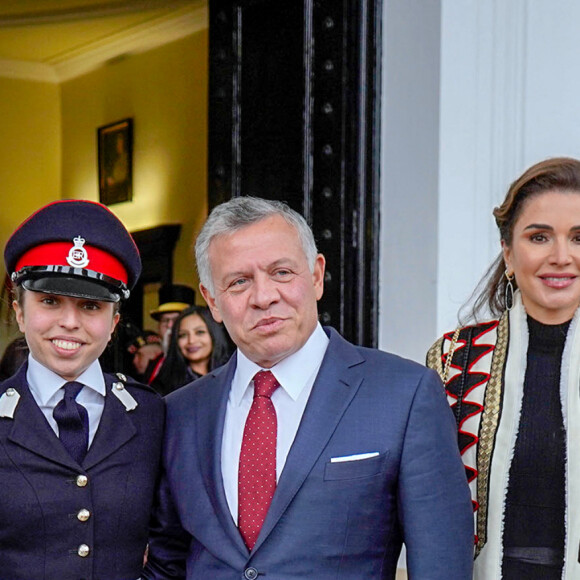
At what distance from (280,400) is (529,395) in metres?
0.53

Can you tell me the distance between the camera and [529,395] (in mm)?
2463

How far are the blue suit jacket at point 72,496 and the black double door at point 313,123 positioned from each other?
6.35 ft

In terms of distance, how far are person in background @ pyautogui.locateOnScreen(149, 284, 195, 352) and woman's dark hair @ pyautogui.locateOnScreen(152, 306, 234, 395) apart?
36 cm

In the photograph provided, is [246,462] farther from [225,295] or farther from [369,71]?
[369,71]

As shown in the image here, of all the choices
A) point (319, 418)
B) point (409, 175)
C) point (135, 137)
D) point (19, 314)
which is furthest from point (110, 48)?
point (319, 418)

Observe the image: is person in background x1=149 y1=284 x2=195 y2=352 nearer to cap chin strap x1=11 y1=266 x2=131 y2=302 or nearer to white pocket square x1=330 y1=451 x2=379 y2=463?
cap chin strap x1=11 y1=266 x2=131 y2=302

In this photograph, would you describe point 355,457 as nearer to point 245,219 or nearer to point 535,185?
point 245,219

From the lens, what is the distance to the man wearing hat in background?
2.28 meters

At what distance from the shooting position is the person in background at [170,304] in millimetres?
5402

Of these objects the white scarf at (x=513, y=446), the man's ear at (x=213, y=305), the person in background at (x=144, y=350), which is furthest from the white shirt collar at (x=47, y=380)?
the person in background at (x=144, y=350)

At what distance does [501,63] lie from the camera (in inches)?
158

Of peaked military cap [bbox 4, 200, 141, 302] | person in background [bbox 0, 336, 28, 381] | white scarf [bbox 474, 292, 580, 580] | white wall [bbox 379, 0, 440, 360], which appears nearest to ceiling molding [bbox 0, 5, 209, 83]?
white wall [bbox 379, 0, 440, 360]

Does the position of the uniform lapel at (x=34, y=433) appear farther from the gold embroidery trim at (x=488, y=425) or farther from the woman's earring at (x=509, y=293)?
the woman's earring at (x=509, y=293)

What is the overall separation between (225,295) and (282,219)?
0.18m
